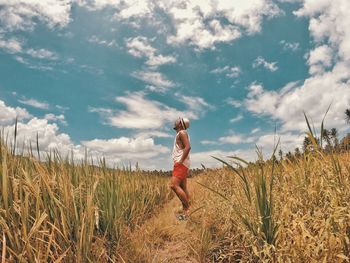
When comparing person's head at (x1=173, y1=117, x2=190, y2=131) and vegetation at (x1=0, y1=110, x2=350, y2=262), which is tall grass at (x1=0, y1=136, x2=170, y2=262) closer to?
vegetation at (x1=0, y1=110, x2=350, y2=262)

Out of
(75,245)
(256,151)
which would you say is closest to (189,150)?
(256,151)

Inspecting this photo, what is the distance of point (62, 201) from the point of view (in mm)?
3162

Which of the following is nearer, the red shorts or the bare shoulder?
the red shorts

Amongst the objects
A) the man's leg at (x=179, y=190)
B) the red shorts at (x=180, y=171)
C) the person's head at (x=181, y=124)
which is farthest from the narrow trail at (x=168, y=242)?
the person's head at (x=181, y=124)

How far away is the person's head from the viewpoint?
6.85 m

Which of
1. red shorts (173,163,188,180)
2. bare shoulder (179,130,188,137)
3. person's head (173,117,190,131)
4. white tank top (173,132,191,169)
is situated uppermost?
person's head (173,117,190,131)

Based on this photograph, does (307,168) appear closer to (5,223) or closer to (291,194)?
(291,194)

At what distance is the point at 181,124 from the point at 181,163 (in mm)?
775

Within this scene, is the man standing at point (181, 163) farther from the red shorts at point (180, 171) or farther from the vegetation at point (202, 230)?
the vegetation at point (202, 230)

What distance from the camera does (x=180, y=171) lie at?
6543mm

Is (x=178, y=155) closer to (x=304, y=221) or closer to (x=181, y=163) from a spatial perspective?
(x=181, y=163)

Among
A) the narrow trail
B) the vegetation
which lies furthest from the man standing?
the vegetation

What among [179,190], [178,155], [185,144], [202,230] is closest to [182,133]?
[185,144]

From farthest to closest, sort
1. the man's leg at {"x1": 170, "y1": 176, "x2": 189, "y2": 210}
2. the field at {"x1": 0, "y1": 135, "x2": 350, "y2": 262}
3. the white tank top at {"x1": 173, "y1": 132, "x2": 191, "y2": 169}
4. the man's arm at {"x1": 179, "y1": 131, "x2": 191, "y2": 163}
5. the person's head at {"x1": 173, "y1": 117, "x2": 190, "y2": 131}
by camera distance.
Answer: the person's head at {"x1": 173, "y1": 117, "x2": 190, "y2": 131} < the white tank top at {"x1": 173, "y1": 132, "x2": 191, "y2": 169} < the man's arm at {"x1": 179, "y1": 131, "x2": 191, "y2": 163} < the man's leg at {"x1": 170, "y1": 176, "x2": 189, "y2": 210} < the field at {"x1": 0, "y1": 135, "x2": 350, "y2": 262}
